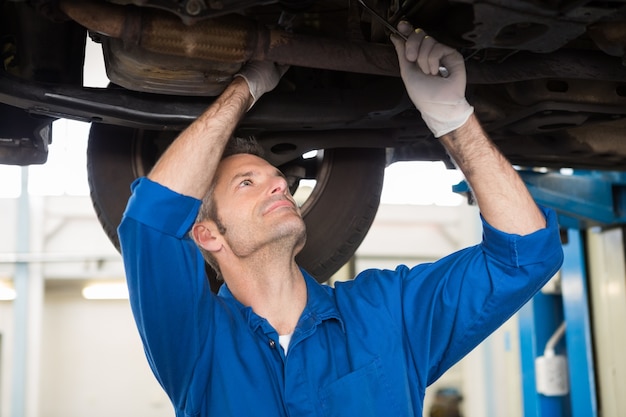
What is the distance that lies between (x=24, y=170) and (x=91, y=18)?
5.59 metres

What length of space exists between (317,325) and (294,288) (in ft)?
0.34

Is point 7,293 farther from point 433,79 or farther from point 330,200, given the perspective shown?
point 433,79


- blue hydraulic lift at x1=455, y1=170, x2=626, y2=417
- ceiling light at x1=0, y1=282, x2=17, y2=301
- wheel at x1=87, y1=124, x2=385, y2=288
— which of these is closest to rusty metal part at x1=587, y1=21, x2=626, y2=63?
wheel at x1=87, y1=124, x2=385, y2=288

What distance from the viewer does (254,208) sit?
4.07ft

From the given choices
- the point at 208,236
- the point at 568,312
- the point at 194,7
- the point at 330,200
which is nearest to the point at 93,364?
the point at 568,312

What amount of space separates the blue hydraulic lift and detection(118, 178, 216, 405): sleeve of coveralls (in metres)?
1.30

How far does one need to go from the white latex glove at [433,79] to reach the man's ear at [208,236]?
418 millimetres

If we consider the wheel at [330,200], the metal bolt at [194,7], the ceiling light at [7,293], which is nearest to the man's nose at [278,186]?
the wheel at [330,200]

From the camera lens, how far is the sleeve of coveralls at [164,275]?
1.01 meters

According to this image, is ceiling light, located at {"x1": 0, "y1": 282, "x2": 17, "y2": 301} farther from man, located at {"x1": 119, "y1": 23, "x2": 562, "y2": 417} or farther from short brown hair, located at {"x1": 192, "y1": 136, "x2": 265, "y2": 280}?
man, located at {"x1": 119, "y1": 23, "x2": 562, "y2": 417}

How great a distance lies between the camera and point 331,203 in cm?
158

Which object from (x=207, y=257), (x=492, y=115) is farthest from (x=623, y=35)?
(x=207, y=257)

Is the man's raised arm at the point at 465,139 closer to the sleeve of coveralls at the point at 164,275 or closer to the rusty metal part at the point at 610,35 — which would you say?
the rusty metal part at the point at 610,35

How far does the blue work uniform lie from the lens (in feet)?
3.38
